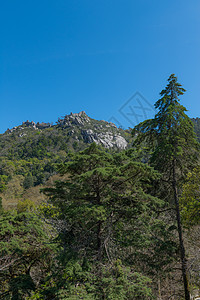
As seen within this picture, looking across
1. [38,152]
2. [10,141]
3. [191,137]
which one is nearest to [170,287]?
[191,137]

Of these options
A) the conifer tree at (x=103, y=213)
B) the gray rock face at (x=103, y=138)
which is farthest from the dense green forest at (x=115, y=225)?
the gray rock face at (x=103, y=138)

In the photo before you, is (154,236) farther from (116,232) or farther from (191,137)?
(191,137)

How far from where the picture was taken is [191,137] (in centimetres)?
855

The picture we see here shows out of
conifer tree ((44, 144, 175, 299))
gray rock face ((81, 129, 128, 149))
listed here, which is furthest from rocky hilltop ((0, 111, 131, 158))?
conifer tree ((44, 144, 175, 299))

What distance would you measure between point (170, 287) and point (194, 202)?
569cm

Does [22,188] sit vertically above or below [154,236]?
above

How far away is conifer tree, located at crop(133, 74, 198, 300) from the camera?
8.25 metres

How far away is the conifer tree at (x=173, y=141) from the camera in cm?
825

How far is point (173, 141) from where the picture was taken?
842 cm

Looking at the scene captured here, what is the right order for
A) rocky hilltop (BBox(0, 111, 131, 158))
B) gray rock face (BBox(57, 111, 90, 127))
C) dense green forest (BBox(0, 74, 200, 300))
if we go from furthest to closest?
gray rock face (BBox(57, 111, 90, 127)) → rocky hilltop (BBox(0, 111, 131, 158)) → dense green forest (BBox(0, 74, 200, 300))

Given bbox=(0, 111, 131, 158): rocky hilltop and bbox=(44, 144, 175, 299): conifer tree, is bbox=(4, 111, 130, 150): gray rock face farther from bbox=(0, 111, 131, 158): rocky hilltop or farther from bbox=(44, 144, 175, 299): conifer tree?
bbox=(44, 144, 175, 299): conifer tree

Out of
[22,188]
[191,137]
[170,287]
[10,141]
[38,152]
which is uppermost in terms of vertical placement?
[10,141]

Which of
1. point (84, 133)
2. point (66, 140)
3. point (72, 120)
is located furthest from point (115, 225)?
point (72, 120)

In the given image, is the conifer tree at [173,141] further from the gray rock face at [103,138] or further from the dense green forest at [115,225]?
the gray rock face at [103,138]
